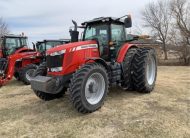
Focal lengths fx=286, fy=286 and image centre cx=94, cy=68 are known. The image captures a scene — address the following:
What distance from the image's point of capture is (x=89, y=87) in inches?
249

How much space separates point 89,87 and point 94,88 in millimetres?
153

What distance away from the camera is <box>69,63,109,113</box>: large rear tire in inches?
229

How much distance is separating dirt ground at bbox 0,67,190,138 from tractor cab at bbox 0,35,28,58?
17.1ft

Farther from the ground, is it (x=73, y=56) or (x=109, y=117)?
(x=73, y=56)

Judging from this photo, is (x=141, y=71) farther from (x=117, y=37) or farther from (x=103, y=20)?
(x=103, y=20)

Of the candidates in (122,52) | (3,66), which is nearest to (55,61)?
(122,52)

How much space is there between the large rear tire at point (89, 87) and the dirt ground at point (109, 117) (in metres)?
0.21

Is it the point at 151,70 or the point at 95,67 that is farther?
the point at 151,70

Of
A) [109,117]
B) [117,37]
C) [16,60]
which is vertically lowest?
[109,117]

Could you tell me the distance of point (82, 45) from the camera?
22.0ft

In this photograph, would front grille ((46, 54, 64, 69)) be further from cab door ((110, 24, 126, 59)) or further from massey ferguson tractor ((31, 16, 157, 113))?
cab door ((110, 24, 126, 59))

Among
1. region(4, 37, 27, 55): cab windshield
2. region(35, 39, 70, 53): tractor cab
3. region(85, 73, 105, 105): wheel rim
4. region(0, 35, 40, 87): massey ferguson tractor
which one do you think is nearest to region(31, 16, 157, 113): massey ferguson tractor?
region(85, 73, 105, 105): wheel rim

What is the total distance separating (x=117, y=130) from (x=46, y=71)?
2723mm

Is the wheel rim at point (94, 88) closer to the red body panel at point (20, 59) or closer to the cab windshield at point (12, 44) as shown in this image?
the red body panel at point (20, 59)
